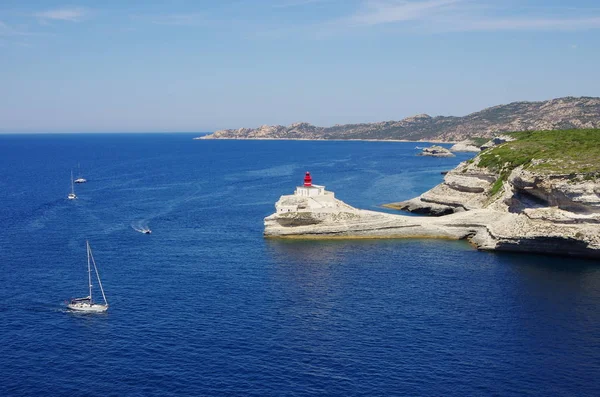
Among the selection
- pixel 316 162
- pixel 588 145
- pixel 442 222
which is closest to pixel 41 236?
pixel 442 222

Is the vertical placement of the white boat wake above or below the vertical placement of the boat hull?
above

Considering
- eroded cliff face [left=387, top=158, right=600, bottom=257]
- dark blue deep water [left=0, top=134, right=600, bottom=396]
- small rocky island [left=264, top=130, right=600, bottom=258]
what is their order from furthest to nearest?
1. small rocky island [left=264, top=130, right=600, bottom=258]
2. eroded cliff face [left=387, top=158, right=600, bottom=257]
3. dark blue deep water [left=0, top=134, right=600, bottom=396]

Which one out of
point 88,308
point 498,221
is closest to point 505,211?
point 498,221

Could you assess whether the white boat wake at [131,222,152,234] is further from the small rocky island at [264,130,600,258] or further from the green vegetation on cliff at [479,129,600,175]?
the green vegetation on cliff at [479,129,600,175]

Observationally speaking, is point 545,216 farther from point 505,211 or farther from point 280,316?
point 280,316

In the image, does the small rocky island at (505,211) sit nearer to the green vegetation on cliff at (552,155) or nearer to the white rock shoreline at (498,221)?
the white rock shoreline at (498,221)

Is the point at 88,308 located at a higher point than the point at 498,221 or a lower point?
lower

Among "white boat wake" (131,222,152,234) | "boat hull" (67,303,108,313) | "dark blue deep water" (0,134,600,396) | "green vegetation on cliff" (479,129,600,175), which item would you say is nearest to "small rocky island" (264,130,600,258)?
"green vegetation on cliff" (479,129,600,175)

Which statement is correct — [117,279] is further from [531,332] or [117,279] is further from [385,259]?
[531,332]
